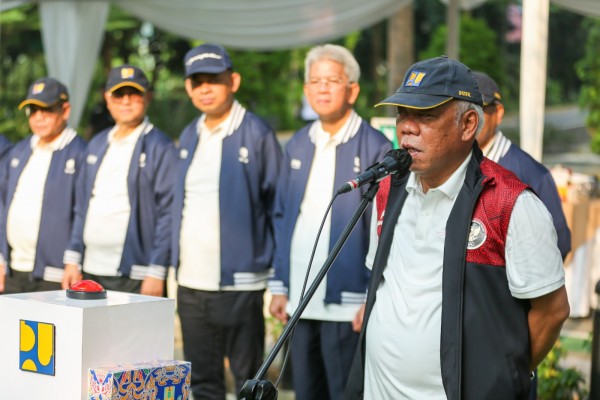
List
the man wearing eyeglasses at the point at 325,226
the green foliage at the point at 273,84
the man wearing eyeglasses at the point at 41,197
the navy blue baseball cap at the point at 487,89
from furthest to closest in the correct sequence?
the green foliage at the point at 273,84 < the man wearing eyeglasses at the point at 41,197 < the navy blue baseball cap at the point at 487,89 < the man wearing eyeglasses at the point at 325,226

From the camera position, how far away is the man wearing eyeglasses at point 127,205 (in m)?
5.69

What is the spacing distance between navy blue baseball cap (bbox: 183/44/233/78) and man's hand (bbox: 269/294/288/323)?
120 centimetres

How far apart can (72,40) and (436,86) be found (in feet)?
23.7

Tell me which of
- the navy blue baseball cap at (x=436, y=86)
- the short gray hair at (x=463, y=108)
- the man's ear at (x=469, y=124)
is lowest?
the man's ear at (x=469, y=124)

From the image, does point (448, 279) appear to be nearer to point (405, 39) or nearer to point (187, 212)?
point (187, 212)

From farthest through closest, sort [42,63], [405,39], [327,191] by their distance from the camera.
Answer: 1. [42,63]
2. [405,39]
3. [327,191]

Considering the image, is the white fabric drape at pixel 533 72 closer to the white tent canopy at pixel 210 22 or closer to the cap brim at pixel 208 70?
the white tent canopy at pixel 210 22

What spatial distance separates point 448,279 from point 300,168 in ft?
6.64

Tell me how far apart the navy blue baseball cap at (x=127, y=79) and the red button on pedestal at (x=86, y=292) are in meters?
2.65

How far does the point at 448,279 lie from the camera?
3135 mm

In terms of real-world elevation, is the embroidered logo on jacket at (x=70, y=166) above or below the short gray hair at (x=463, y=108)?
below

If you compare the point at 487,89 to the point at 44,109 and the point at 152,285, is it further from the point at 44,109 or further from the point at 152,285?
the point at 44,109

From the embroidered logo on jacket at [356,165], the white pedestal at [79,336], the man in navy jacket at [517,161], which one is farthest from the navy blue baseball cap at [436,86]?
the embroidered logo on jacket at [356,165]

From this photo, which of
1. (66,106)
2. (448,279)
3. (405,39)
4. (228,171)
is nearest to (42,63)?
(405,39)
